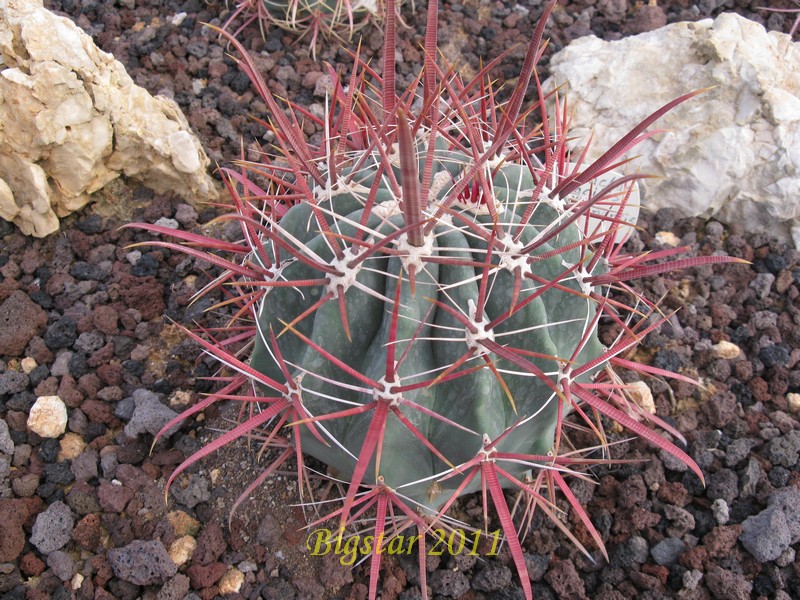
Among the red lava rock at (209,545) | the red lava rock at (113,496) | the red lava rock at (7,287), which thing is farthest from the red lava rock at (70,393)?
the red lava rock at (209,545)

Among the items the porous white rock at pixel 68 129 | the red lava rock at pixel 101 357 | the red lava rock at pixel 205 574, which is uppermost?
the porous white rock at pixel 68 129

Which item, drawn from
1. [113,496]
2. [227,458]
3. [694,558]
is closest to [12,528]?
[113,496]

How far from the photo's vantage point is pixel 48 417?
1836 mm

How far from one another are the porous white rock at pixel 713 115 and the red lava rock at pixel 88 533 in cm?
191

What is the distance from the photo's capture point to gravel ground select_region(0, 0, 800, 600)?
5.28ft

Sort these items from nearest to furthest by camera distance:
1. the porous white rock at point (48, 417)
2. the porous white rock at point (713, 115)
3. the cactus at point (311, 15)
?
the porous white rock at point (48, 417) < the porous white rock at point (713, 115) < the cactus at point (311, 15)

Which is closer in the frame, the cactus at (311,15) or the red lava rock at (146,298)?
the red lava rock at (146,298)

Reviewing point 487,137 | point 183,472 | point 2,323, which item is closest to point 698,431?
point 487,137

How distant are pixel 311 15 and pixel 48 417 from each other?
1.89 meters

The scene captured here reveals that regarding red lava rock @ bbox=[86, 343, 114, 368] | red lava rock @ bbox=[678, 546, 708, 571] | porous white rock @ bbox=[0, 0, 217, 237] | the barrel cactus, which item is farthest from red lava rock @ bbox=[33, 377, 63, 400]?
red lava rock @ bbox=[678, 546, 708, 571]

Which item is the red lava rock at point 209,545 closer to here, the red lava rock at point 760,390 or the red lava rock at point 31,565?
the red lava rock at point 31,565

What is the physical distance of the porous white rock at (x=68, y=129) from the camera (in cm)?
200

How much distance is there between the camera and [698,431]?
1909 mm

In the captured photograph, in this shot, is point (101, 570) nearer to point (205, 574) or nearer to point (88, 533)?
point (88, 533)
